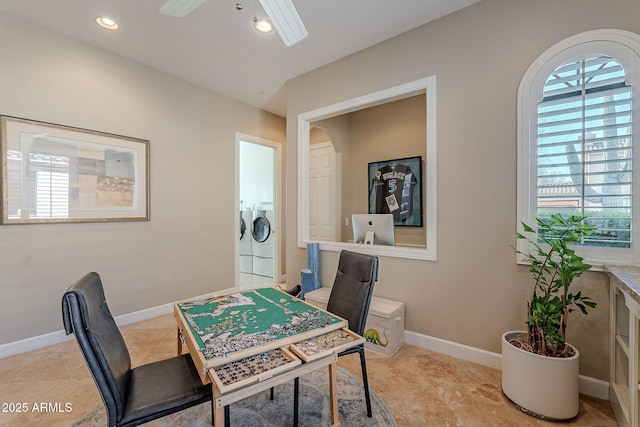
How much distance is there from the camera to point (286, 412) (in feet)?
5.87

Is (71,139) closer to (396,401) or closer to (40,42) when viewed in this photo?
(40,42)

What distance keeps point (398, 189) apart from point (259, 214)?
106 inches

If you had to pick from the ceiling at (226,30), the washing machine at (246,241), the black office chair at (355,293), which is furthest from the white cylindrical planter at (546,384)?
the washing machine at (246,241)

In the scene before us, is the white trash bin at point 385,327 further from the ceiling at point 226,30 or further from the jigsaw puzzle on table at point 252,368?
the ceiling at point 226,30

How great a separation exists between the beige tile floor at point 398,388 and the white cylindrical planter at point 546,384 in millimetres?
72

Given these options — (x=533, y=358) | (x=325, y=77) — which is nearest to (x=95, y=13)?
(x=325, y=77)

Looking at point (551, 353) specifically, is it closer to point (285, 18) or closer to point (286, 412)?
point (286, 412)

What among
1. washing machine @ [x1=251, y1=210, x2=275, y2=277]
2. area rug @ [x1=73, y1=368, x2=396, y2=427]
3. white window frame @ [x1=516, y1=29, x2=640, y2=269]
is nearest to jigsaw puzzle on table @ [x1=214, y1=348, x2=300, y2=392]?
area rug @ [x1=73, y1=368, x2=396, y2=427]

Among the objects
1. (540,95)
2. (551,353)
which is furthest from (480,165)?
(551,353)

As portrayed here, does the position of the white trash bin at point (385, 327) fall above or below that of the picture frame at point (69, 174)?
below

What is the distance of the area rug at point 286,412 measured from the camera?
1698mm

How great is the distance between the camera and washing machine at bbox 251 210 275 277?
17.1ft

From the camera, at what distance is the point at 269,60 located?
3199mm

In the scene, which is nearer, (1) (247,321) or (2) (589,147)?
(1) (247,321)
